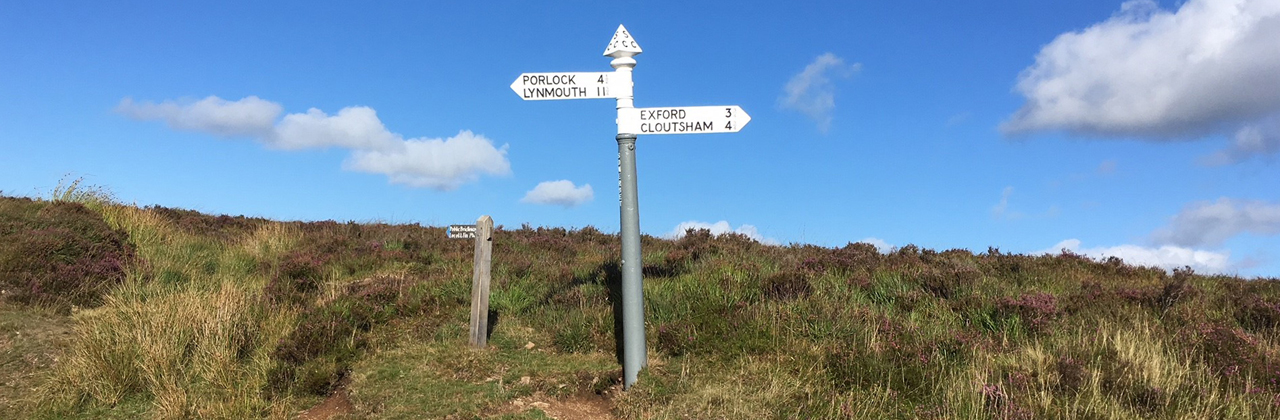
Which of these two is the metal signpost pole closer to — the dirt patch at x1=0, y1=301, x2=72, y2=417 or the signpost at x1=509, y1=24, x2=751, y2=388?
the signpost at x1=509, y1=24, x2=751, y2=388

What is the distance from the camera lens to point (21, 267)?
10.8 metres

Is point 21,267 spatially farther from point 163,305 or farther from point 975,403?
point 975,403

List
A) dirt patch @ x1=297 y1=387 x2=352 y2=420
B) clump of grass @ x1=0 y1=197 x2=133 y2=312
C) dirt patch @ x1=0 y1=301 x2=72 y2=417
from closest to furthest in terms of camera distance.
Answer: dirt patch @ x1=297 y1=387 x2=352 y2=420, dirt patch @ x1=0 y1=301 x2=72 y2=417, clump of grass @ x1=0 y1=197 x2=133 y2=312

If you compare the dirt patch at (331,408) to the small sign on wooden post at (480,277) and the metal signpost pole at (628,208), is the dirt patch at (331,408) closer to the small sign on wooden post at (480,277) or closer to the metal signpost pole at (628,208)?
the small sign on wooden post at (480,277)

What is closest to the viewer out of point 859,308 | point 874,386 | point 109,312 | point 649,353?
point 874,386

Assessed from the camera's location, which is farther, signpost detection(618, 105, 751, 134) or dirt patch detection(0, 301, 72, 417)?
dirt patch detection(0, 301, 72, 417)

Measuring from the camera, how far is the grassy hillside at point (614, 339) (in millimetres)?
6930

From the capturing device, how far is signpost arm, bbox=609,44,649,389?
7242 mm

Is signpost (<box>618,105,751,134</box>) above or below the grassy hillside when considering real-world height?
above

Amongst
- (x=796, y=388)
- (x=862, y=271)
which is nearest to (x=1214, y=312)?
(x=862, y=271)

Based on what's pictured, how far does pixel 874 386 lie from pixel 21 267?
37.1 feet

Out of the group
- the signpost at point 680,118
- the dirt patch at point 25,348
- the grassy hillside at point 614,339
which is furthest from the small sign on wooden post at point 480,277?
the dirt patch at point 25,348

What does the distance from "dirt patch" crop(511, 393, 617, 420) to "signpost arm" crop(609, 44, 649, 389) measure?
316 millimetres

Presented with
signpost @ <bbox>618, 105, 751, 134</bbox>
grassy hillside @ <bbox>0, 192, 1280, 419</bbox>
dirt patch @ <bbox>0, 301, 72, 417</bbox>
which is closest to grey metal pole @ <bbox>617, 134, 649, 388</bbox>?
signpost @ <bbox>618, 105, 751, 134</bbox>
